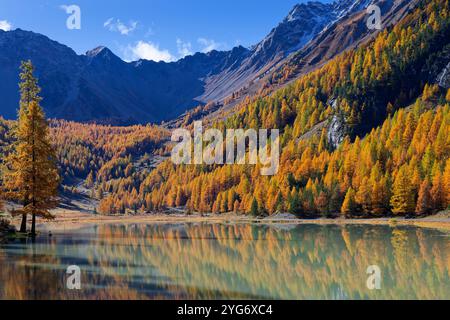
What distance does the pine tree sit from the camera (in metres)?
102

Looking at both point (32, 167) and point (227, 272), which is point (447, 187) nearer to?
point (227, 272)

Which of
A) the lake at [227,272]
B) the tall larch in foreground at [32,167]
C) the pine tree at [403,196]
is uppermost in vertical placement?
the tall larch in foreground at [32,167]

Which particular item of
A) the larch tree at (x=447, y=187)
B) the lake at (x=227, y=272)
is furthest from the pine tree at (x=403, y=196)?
the lake at (x=227, y=272)

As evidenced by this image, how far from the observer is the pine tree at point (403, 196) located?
102000mm

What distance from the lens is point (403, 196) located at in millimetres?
102562

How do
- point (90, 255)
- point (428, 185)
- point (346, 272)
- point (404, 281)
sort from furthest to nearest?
point (428, 185)
point (90, 255)
point (346, 272)
point (404, 281)

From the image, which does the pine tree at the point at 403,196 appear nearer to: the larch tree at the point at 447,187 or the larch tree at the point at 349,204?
the larch tree at the point at 447,187

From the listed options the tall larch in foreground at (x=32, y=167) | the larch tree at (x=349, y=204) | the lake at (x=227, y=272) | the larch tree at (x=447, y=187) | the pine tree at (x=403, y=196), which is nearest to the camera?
the lake at (x=227, y=272)
